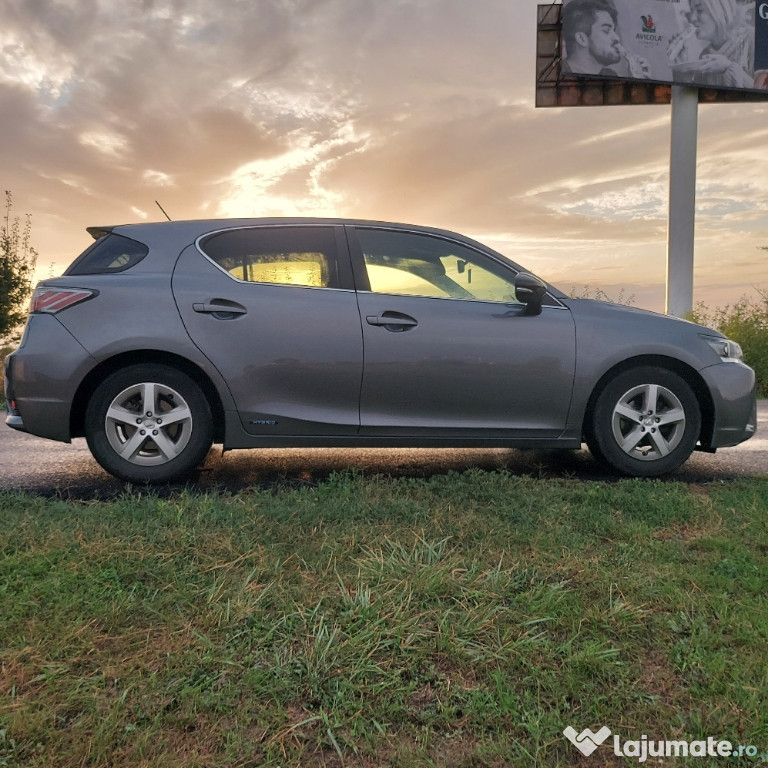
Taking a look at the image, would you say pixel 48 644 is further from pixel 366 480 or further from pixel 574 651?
pixel 366 480

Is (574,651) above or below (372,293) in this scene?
below

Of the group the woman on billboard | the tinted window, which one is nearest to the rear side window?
the tinted window

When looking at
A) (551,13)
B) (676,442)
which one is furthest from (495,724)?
(551,13)

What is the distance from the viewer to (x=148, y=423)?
14.7 feet

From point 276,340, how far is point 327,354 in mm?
322

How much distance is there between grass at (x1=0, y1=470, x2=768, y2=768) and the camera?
1908 mm

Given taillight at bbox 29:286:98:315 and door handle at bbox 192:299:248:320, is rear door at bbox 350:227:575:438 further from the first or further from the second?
taillight at bbox 29:286:98:315

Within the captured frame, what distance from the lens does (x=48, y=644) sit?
90.5 inches

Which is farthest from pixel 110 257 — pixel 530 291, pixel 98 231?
pixel 530 291

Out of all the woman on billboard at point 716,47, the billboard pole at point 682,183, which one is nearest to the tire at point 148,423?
the billboard pole at point 682,183

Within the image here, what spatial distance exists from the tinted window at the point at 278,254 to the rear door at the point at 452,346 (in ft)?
0.67

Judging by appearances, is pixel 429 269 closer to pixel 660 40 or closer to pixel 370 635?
pixel 370 635

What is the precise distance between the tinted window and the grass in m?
1.66

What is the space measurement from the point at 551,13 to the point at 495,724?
22.4m
